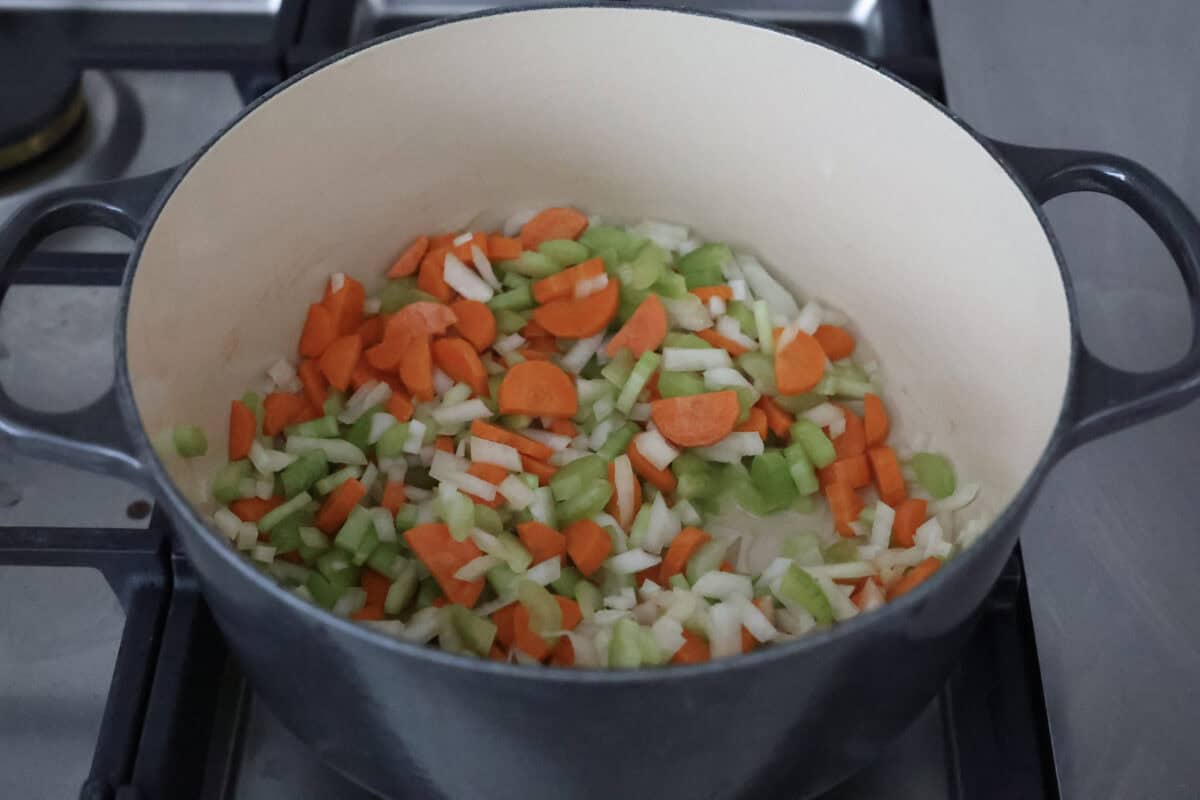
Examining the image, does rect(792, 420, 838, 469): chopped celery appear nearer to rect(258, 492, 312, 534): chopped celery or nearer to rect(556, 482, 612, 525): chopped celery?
rect(556, 482, 612, 525): chopped celery

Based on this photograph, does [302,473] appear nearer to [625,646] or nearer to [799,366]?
[625,646]

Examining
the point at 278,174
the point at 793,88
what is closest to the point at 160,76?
the point at 278,174

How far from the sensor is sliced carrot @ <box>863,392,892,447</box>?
102 centimetres

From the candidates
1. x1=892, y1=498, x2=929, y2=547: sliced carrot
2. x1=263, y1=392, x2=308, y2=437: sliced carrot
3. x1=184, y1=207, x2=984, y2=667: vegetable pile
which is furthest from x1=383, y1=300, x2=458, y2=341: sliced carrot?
x1=892, y1=498, x2=929, y2=547: sliced carrot

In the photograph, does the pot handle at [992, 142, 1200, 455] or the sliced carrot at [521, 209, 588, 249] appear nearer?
the pot handle at [992, 142, 1200, 455]

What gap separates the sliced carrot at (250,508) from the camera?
0.93 m

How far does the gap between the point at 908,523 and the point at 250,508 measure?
55 centimetres

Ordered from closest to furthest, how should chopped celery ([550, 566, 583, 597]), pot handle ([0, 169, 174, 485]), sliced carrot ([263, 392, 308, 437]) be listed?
pot handle ([0, 169, 174, 485]) < chopped celery ([550, 566, 583, 597]) < sliced carrot ([263, 392, 308, 437])

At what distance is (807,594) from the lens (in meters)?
0.84

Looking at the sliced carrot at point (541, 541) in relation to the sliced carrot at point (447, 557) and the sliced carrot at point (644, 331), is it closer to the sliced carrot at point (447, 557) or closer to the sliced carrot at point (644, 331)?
the sliced carrot at point (447, 557)

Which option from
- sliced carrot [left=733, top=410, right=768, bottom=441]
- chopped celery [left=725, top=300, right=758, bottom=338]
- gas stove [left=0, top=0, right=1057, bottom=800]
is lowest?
gas stove [left=0, top=0, right=1057, bottom=800]

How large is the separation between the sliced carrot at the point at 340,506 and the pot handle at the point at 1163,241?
55 centimetres

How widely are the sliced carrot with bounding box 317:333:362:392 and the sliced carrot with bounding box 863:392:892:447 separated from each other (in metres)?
0.47

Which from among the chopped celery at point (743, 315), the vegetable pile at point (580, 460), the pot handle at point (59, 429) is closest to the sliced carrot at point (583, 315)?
the vegetable pile at point (580, 460)
